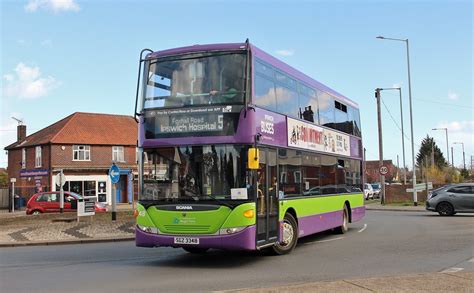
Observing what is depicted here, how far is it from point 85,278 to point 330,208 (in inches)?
328

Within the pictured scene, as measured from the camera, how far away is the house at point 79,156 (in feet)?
153

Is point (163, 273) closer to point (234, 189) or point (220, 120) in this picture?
point (234, 189)

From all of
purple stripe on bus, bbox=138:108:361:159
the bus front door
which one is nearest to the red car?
purple stripe on bus, bbox=138:108:361:159

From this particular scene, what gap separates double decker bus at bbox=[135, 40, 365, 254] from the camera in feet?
34.2

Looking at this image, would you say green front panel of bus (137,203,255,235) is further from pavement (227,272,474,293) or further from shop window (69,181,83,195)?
shop window (69,181,83,195)

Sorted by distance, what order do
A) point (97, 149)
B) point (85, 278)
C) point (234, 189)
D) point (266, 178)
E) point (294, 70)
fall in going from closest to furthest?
point (85, 278) → point (234, 189) → point (266, 178) → point (294, 70) → point (97, 149)

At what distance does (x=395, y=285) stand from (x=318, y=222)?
688cm

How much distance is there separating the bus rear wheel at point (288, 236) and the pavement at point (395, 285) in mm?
4063

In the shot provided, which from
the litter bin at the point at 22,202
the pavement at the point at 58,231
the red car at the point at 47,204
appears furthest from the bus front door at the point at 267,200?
the litter bin at the point at 22,202

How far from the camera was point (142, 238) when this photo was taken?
36.0ft

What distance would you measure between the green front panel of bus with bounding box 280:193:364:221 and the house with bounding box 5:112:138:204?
30.9 m

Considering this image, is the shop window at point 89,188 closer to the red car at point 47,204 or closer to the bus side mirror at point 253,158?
the red car at point 47,204

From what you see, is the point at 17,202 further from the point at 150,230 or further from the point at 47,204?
the point at 150,230

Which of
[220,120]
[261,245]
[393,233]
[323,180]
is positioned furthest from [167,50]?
[393,233]
